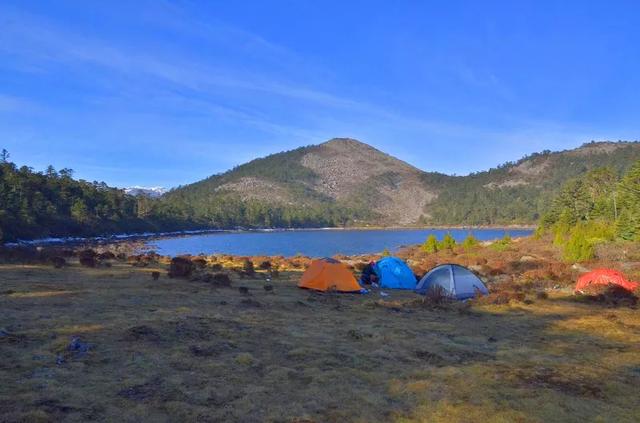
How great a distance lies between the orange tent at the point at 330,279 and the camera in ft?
65.3

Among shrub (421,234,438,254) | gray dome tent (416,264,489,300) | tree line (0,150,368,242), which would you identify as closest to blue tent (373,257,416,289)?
gray dome tent (416,264,489,300)

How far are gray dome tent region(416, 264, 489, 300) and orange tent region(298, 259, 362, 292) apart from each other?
327 centimetres

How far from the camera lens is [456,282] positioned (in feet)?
63.4

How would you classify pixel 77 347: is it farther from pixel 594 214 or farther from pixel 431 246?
pixel 594 214

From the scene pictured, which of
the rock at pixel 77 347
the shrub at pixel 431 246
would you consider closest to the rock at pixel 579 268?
the shrub at pixel 431 246

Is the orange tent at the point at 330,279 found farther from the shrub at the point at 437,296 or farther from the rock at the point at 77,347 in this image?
the rock at the point at 77,347

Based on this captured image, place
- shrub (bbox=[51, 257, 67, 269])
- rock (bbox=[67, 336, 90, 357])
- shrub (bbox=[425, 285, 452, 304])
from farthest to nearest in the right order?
shrub (bbox=[51, 257, 67, 269]) < shrub (bbox=[425, 285, 452, 304]) < rock (bbox=[67, 336, 90, 357])

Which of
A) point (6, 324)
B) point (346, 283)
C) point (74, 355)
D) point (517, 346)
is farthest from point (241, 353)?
point (346, 283)

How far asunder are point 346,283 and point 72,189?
9556cm

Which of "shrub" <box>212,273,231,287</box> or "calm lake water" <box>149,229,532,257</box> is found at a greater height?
"shrub" <box>212,273,231,287</box>

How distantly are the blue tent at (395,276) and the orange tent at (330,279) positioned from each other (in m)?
2.89

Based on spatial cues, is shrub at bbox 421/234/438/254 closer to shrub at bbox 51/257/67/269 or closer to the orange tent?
the orange tent

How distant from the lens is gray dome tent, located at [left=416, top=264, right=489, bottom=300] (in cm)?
1911

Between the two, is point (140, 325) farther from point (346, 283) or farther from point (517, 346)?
point (346, 283)
